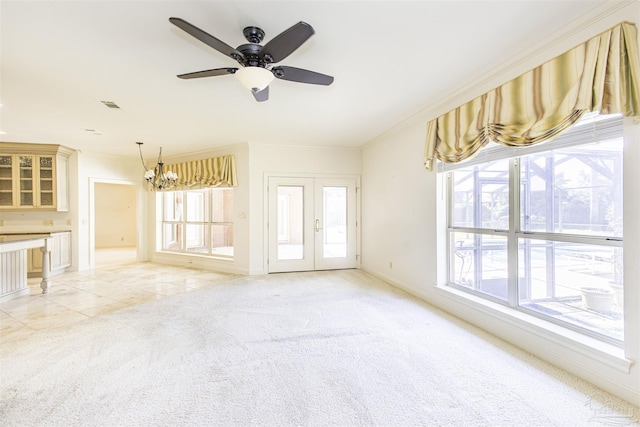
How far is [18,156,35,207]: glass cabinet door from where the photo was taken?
5457 mm

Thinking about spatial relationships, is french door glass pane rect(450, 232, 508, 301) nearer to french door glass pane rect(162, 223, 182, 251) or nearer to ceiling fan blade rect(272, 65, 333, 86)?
ceiling fan blade rect(272, 65, 333, 86)

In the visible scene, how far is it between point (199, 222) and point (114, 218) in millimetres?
5485

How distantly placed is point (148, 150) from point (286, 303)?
4608 mm

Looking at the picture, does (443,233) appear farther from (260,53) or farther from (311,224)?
(260,53)

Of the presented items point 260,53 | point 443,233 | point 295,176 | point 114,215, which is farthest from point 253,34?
point 114,215

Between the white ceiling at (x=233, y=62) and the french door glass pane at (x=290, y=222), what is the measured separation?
1.80 meters

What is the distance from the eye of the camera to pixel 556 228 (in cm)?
238

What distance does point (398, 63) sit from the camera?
2516 mm

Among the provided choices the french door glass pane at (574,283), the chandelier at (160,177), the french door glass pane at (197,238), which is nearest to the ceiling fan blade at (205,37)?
the french door glass pane at (574,283)

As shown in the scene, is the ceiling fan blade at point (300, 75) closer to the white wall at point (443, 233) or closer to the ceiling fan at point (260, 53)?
the ceiling fan at point (260, 53)

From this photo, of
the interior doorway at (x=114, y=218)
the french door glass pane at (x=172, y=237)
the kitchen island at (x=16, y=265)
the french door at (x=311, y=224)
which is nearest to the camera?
the kitchen island at (x=16, y=265)

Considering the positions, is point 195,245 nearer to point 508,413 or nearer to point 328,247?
point 328,247

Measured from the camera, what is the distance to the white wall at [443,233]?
1778 millimetres

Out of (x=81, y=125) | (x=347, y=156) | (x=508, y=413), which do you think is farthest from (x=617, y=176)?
(x=81, y=125)
